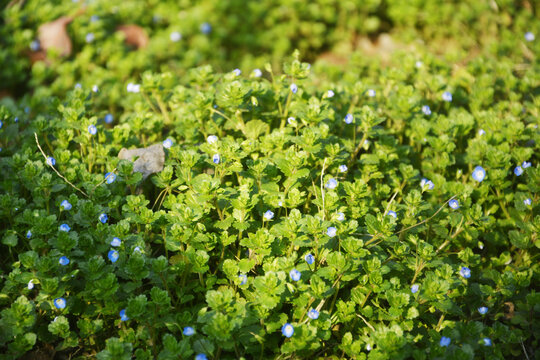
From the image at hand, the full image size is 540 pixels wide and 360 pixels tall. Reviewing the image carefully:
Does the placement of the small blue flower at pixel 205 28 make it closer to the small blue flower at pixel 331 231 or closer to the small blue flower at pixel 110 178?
the small blue flower at pixel 110 178

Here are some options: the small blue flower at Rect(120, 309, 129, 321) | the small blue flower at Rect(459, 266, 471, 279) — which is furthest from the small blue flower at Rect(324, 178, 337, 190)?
the small blue flower at Rect(120, 309, 129, 321)

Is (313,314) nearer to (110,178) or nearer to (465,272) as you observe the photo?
(465,272)

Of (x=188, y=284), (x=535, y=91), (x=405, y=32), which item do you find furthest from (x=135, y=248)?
(x=405, y=32)

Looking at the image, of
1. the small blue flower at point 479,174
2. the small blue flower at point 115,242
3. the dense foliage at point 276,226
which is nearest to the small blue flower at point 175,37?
the dense foliage at point 276,226

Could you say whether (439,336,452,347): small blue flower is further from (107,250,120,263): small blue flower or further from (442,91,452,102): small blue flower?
(442,91,452,102): small blue flower

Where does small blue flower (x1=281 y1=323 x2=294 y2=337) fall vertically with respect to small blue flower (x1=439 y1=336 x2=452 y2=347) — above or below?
above

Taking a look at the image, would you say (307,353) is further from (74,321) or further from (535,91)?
(535,91)
